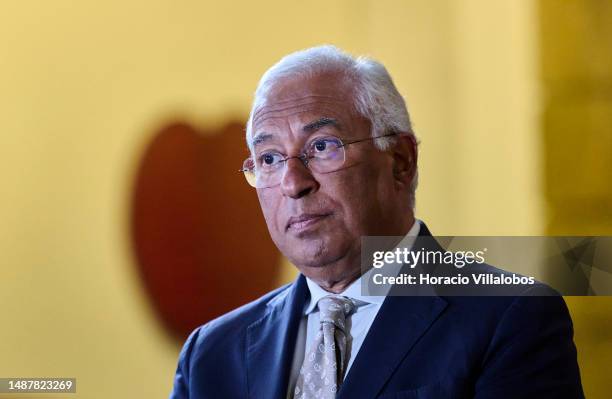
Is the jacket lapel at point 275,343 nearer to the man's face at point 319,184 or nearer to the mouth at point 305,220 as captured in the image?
the man's face at point 319,184

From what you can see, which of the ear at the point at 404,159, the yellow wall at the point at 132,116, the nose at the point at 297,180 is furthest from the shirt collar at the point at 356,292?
the yellow wall at the point at 132,116

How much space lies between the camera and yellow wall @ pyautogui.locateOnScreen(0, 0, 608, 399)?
2588 millimetres

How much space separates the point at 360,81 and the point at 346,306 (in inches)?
17.7

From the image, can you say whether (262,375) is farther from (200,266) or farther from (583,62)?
(583,62)

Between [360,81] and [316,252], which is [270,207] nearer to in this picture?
[316,252]

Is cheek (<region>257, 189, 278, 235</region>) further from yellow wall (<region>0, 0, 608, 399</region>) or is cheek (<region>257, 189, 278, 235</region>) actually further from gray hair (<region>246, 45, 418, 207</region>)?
yellow wall (<region>0, 0, 608, 399</region>)

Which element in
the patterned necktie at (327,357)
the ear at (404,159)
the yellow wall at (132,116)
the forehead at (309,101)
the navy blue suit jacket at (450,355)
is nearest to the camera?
the navy blue suit jacket at (450,355)

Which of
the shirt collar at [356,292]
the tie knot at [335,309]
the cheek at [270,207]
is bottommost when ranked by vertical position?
the tie knot at [335,309]

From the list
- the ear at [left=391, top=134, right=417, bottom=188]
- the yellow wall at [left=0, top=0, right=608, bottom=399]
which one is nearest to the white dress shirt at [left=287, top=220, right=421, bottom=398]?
the ear at [left=391, top=134, right=417, bottom=188]

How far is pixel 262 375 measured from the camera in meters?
1.46

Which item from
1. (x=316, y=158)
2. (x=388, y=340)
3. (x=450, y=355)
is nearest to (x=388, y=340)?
(x=388, y=340)

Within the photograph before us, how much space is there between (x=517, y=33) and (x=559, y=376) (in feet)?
5.07

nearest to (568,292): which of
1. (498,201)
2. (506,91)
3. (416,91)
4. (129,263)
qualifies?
(498,201)

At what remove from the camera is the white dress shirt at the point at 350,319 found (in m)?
1.44
